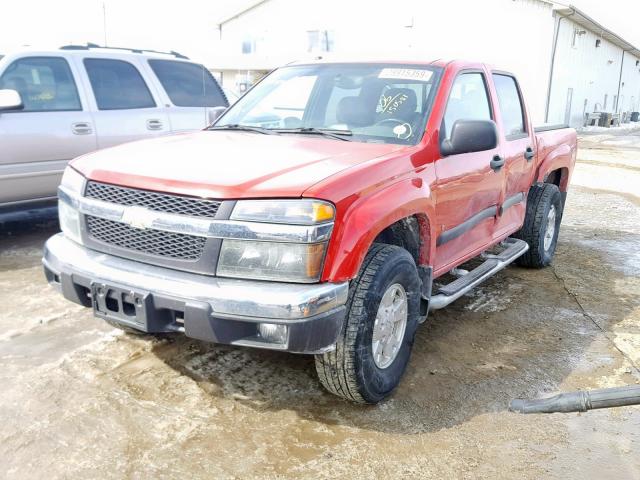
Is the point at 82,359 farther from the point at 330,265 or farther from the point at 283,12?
the point at 283,12

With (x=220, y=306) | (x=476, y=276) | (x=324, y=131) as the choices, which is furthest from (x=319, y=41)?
(x=220, y=306)

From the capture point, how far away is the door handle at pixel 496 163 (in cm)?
432

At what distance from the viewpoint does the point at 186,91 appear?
7156mm

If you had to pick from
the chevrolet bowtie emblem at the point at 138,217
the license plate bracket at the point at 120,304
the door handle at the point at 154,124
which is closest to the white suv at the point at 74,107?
the door handle at the point at 154,124

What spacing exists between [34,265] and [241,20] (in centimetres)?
2439

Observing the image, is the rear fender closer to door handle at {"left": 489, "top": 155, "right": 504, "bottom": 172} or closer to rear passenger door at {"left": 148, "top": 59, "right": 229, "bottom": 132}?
door handle at {"left": 489, "top": 155, "right": 504, "bottom": 172}

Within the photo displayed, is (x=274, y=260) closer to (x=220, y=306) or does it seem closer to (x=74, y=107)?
(x=220, y=306)

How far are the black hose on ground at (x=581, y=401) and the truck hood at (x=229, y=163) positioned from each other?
62.5 inches

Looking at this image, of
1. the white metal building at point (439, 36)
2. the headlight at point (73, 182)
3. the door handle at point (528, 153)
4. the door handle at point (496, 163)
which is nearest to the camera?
the headlight at point (73, 182)

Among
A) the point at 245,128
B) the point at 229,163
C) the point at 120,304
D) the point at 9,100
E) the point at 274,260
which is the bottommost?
the point at 120,304

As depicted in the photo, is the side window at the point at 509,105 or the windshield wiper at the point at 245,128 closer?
the windshield wiper at the point at 245,128

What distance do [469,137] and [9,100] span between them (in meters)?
4.12

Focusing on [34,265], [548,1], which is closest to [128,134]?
[34,265]

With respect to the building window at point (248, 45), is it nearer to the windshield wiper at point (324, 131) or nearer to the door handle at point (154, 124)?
the door handle at point (154, 124)
